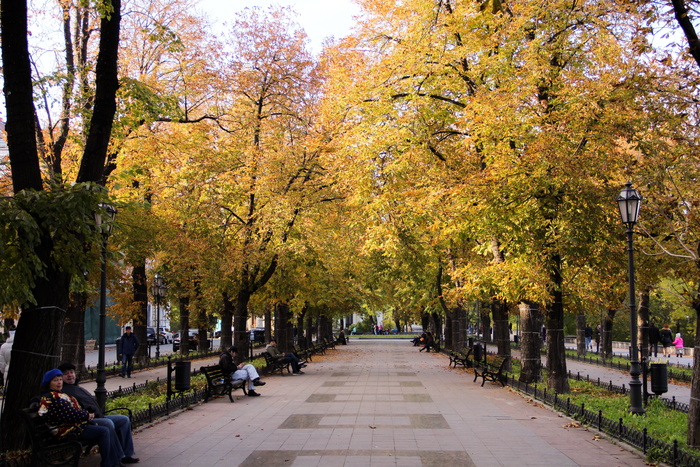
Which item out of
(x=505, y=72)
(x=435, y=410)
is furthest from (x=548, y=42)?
(x=435, y=410)

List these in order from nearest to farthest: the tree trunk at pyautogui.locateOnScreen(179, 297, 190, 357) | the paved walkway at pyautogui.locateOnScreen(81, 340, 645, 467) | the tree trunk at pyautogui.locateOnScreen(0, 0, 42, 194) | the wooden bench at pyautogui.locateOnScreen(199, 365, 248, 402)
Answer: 1. the tree trunk at pyautogui.locateOnScreen(0, 0, 42, 194)
2. the paved walkway at pyautogui.locateOnScreen(81, 340, 645, 467)
3. the wooden bench at pyautogui.locateOnScreen(199, 365, 248, 402)
4. the tree trunk at pyautogui.locateOnScreen(179, 297, 190, 357)

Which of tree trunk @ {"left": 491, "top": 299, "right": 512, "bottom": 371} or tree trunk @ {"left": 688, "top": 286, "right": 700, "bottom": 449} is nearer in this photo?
tree trunk @ {"left": 688, "top": 286, "right": 700, "bottom": 449}

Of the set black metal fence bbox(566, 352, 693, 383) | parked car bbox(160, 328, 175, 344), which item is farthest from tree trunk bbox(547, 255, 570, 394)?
parked car bbox(160, 328, 175, 344)

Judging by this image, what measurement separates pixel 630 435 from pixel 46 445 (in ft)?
26.6

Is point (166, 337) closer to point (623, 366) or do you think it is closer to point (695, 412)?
point (623, 366)

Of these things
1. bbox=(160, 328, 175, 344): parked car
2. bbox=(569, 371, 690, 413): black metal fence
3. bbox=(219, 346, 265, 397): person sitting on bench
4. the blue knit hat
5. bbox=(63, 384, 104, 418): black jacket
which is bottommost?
bbox=(160, 328, 175, 344): parked car

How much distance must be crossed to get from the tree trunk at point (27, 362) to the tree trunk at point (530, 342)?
43.7ft

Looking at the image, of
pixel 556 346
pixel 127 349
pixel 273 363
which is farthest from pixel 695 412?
pixel 127 349

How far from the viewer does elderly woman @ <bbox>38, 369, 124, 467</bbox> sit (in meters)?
8.23

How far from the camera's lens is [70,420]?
8.36 meters

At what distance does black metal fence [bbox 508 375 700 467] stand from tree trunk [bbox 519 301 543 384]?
374cm

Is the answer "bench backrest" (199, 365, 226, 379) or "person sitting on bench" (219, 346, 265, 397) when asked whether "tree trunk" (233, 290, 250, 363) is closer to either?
"person sitting on bench" (219, 346, 265, 397)

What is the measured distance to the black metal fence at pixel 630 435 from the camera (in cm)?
822

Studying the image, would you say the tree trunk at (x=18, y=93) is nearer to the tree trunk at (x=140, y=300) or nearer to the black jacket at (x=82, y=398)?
the black jacket at (x=82, y=398)
